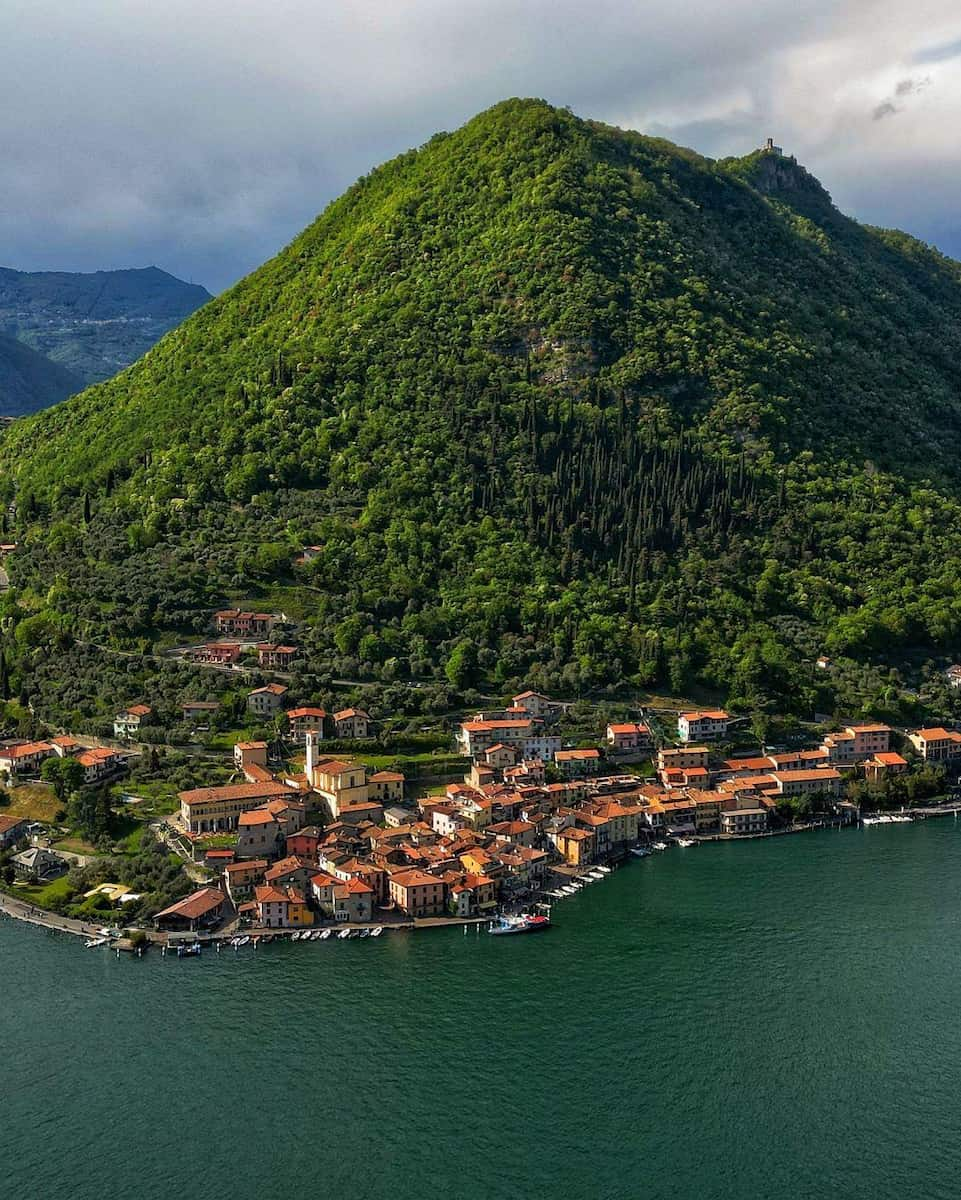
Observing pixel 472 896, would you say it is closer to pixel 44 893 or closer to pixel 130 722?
pixel 44 893

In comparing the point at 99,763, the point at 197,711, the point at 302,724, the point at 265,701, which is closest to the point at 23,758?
the point at 99,763

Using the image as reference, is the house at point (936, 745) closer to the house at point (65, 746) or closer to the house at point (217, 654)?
the house at point (217, 654)

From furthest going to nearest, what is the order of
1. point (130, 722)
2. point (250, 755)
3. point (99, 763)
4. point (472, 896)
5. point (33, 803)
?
point (130, 722) → point (250, 755) → point (99, 763) → point (33, 803) → point (472, 896)

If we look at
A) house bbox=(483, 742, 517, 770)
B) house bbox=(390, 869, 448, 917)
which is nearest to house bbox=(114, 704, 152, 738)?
house bbox=(483, 742, 517, 770)

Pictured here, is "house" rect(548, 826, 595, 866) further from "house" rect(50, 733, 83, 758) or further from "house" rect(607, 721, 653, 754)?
"house" rect(50, 733, 83, 758)

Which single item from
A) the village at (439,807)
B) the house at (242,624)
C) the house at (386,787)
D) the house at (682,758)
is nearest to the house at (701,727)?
the village at (439,807)

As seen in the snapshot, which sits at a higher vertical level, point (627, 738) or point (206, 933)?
point (627, 738)

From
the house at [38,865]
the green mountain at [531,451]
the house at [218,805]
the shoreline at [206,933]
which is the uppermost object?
the green mountain at [531,451]
